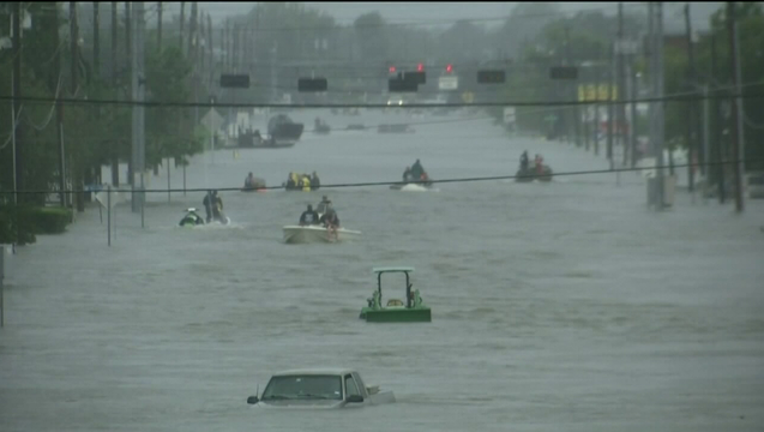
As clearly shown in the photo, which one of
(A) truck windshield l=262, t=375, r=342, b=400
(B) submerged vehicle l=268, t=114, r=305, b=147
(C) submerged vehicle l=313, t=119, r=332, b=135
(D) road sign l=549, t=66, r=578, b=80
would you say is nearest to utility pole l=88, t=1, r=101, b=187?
(D) road sign l=549, t=66, r=578, b=80

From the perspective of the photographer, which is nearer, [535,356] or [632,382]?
[632,382]

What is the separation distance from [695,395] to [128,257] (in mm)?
30664

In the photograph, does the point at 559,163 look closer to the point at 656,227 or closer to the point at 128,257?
the point at 656,227

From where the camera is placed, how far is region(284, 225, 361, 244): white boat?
67.9 meters

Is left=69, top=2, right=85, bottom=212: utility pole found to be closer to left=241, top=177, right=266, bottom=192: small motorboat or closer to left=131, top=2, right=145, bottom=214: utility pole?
left=131, top=2, right=145, bottom=214: utility pole

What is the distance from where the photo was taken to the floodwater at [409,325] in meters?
32.4

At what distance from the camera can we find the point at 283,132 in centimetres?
11538

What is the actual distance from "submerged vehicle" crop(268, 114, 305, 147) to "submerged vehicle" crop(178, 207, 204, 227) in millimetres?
39274

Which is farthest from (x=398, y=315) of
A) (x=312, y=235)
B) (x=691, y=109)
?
(x=691, y=109)

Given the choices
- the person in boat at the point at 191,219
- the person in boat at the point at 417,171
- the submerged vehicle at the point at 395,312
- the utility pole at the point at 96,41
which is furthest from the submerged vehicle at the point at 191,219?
the submerged vehicle at the point at 395,312

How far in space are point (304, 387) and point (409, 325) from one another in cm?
1623

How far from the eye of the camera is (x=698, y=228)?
69.4 meters

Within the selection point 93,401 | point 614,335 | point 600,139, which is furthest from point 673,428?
point 600,139

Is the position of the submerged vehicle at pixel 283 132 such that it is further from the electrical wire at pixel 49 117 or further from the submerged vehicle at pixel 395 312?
the submerged vehicle at pixel 395 312
